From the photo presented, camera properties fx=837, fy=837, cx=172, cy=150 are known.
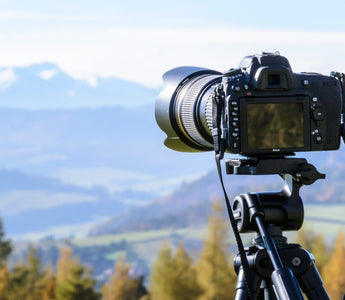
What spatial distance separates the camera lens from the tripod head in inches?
10.2

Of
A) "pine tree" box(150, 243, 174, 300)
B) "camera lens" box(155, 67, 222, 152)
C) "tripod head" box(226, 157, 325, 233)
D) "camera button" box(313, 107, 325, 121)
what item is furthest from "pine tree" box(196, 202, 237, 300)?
"camera button" box(313, 107, 325, 121)

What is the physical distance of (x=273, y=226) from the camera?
2750 millimetres

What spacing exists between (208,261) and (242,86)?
22.1 meters

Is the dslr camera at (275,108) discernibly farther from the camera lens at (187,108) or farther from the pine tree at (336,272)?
the pine tree at (336,272)

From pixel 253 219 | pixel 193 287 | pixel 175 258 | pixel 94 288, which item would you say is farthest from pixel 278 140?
pixel 193 287

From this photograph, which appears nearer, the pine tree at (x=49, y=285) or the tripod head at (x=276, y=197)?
the tripod head at (x=276, y=197)

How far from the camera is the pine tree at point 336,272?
22.1 metres

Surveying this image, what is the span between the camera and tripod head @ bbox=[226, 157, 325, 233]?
2693 mm

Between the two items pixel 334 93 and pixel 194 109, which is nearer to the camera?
pixel 334 93

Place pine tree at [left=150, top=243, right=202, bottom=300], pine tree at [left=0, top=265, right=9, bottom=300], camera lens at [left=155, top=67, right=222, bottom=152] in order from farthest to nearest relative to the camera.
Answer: pine tree at [left=0, top=265, right=9, bottom=300]
pine tree at [left=150, top=243, right=202, bottom=300]
camera lens at [left=155, top=67, right=222, bottom=152]

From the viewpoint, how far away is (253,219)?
2.74 metres

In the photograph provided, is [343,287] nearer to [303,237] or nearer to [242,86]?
[303,237]

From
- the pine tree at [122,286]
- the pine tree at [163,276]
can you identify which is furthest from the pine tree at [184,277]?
the pine tree at [122,286]

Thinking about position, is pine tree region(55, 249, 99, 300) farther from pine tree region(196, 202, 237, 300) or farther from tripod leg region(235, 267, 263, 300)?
tripod leg region(235, 267, 263, 300)
